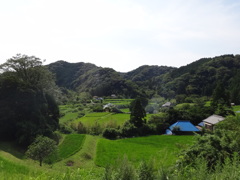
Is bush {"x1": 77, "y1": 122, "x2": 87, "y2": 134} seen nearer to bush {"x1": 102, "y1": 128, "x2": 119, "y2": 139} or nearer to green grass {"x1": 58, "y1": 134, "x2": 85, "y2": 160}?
bush {"x1": 102, "y1": 128, "x2": 119, "y2": 139}

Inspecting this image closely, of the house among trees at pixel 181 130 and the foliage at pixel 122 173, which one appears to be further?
the house among trees at pixel 181 130

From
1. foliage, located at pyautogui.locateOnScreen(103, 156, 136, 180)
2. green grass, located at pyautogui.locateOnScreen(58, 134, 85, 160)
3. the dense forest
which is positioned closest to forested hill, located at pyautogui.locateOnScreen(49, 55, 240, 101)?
the dense forest

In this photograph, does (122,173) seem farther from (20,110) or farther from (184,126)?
(184,126)

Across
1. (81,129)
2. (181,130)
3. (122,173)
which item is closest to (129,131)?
(81,129)

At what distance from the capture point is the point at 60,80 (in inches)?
4653

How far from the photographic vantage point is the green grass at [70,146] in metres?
17.9

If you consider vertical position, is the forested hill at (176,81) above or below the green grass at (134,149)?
above

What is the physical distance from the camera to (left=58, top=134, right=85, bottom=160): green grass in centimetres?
1791

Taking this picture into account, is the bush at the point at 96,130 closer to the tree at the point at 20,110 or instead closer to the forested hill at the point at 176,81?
the tree at the point at 20,110

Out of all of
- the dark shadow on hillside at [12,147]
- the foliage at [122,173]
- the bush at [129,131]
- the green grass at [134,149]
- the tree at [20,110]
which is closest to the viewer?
the foliage at [122,173]

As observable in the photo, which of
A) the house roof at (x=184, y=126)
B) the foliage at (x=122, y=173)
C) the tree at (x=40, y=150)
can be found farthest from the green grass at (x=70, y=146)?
the house roof at (x=184, y=126)

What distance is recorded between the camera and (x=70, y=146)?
20297 millimetres

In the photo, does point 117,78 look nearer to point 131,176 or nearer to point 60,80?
point 60,80

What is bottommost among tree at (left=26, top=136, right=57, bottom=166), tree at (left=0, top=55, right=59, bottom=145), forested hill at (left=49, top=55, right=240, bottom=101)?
tree at (left=26, top=136, right=57, bottom=166)
